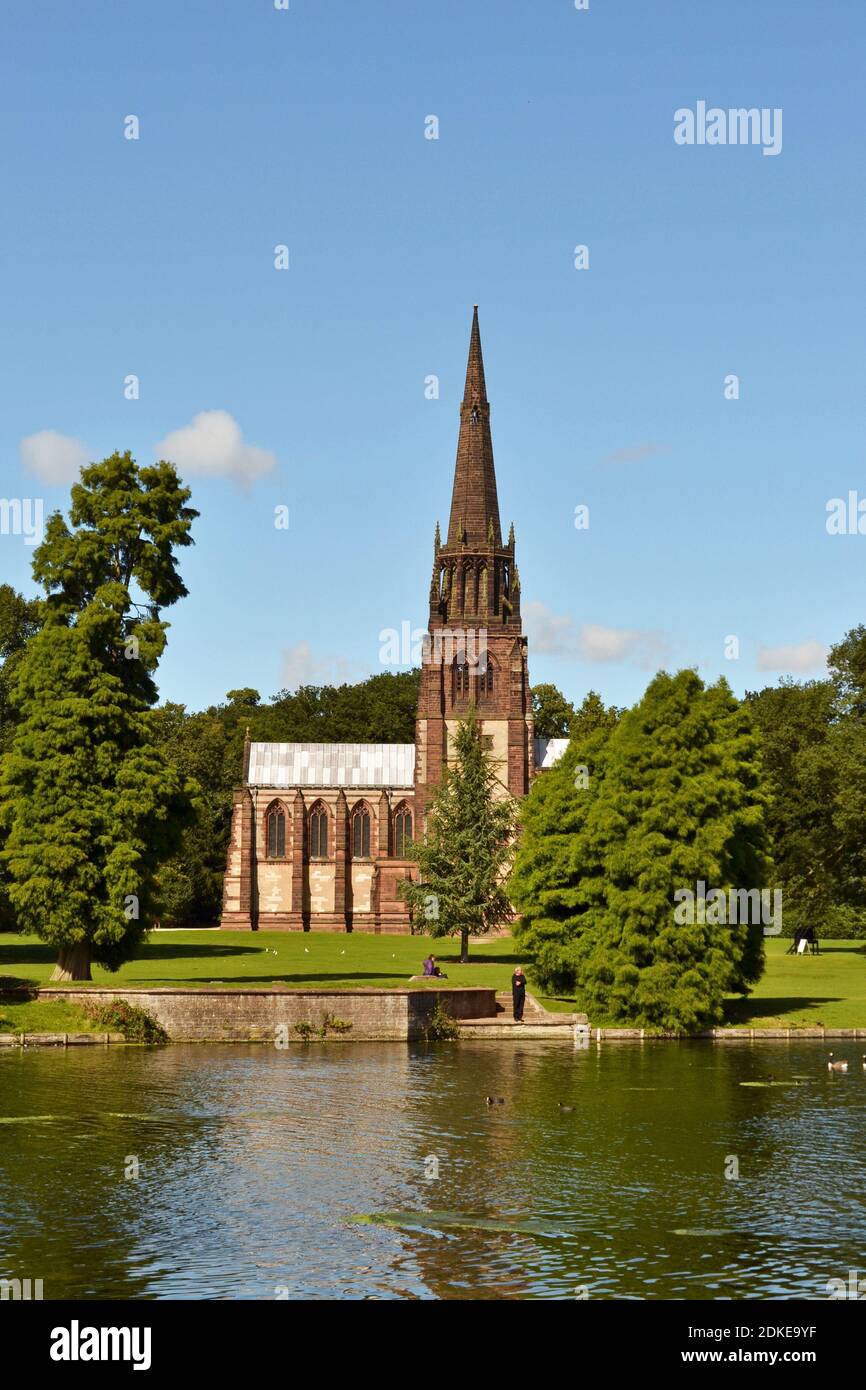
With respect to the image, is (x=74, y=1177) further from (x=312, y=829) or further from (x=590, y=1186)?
(x=312, y=829)

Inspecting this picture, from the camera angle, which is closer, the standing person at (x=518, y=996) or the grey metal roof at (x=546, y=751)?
the standing person at (x=518, y=996)

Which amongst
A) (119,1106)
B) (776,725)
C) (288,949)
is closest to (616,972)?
(119,1106)

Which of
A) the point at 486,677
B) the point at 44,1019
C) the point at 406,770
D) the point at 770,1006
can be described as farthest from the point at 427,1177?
the point at 406,770

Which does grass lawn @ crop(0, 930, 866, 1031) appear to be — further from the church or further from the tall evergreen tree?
the church

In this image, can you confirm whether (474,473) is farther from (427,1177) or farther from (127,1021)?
(427,1177)

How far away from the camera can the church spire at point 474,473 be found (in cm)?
11169

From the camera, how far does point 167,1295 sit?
64.2ft

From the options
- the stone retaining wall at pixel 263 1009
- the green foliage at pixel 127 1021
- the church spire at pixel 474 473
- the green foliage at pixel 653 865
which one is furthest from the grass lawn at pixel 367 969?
the church spire at pixel 474 473

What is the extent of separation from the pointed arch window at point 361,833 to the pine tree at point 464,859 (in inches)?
1441

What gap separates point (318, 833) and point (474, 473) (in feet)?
88.2

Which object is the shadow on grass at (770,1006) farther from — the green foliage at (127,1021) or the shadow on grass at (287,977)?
the green foliage at (127,1021)

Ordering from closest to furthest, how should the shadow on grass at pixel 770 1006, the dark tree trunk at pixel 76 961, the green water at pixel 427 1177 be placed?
the green water at pixel 427 1177 → the shadow on grass at pixel 770 1006 → the dark tree trunk at pixel 76 961

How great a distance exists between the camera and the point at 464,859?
72.9 meters
